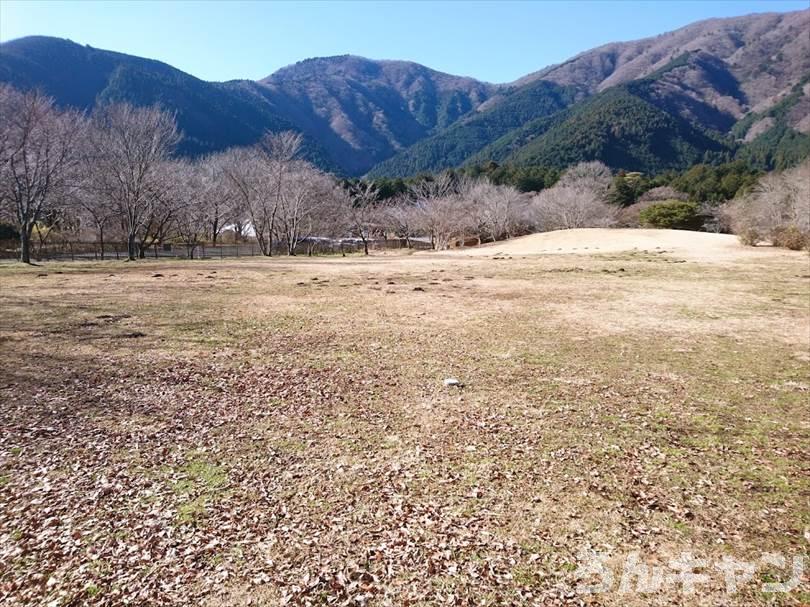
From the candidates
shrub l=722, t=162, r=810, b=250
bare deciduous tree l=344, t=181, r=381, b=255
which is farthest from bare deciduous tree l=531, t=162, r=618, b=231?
bare deciduous tree l=344, t=181, r=381, b=255

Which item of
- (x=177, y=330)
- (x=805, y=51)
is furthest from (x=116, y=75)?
(x=805, y=51)

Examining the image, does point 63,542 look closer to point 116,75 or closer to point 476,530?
point 476,530

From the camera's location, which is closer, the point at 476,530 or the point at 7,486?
the point at 476,530

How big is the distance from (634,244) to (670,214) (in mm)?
23600

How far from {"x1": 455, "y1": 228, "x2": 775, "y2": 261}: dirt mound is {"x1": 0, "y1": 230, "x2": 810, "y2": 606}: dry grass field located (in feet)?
74.0

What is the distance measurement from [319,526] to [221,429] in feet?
7.11

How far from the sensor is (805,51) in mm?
157000

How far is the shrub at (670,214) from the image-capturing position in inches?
2188

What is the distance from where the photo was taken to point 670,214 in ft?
183

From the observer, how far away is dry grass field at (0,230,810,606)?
3.03 metres

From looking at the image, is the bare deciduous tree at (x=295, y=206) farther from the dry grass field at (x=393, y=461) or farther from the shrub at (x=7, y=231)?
the dry grass field at (x=393, y=461)

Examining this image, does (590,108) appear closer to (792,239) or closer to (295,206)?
(295,206)

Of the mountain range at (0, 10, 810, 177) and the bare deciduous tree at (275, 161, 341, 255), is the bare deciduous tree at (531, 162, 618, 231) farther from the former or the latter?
the mountain range at (0, 10, 810, 177)

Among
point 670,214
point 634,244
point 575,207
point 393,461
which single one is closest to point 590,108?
point 670,214
